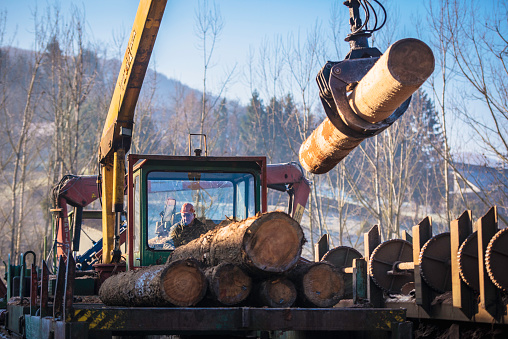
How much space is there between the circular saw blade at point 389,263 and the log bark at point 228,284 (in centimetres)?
326

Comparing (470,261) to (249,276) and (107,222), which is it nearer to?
(249,276)

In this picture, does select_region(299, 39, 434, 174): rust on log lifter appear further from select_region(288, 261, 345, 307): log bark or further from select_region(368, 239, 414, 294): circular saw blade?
select_region(368, 239, 414, 294): circular saw blade

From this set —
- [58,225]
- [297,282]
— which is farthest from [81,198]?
[297,282]

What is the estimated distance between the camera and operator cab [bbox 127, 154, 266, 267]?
6.91 m

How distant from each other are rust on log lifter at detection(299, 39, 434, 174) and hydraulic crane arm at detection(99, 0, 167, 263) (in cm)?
232

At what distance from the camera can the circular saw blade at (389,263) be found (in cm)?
823

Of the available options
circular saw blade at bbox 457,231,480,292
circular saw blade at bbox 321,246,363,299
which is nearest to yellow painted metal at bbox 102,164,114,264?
circular saw blade at bbox 321,246,363,299

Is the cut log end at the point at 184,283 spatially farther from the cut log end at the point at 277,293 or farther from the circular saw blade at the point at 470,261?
the circular saw blade at the point at 470,261

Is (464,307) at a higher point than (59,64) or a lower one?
lower

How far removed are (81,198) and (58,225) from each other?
68 cm

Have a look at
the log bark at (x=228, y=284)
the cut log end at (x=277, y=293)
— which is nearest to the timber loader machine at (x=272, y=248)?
the log bark at (x=228, y=284)

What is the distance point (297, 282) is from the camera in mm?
5703

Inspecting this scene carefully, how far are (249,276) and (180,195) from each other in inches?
79.4

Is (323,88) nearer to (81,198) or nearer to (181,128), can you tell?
(81,198)
